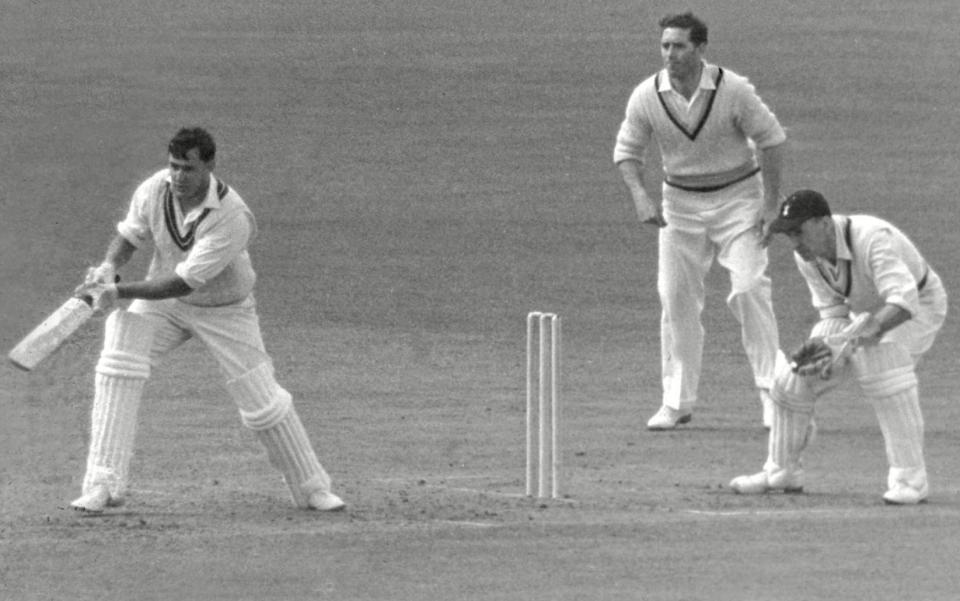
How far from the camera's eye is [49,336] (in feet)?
31.9

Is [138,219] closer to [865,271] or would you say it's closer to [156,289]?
[156,289]

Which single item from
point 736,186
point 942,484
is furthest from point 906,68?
point 942,484

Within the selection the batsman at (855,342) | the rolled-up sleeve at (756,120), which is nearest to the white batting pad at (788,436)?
the batsman at (855,342)

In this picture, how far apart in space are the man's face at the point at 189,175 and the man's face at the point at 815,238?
267 centimetres

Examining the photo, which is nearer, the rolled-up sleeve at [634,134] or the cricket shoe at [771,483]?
the cricket shoe at [771,483]

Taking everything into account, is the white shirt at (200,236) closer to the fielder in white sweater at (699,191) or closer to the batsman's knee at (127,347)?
the batsman's knee at (127,347)

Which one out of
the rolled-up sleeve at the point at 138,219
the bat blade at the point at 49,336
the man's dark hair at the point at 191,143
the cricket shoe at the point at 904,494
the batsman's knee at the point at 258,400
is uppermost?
the man's dark hair at the point at 191,143

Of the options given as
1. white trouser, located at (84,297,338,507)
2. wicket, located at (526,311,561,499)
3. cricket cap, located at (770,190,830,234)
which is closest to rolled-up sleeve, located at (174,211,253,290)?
white trouser, located at (84,297,338,507)

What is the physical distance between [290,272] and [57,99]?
95.3 inches

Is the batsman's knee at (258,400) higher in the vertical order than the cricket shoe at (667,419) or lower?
higher

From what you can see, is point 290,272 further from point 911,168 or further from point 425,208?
point 911,168

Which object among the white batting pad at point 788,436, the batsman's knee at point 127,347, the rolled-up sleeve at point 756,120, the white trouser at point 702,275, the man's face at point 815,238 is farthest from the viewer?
the white trouser at point 702,275

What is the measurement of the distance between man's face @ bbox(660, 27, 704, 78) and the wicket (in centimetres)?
280

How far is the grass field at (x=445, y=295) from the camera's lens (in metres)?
9.29
